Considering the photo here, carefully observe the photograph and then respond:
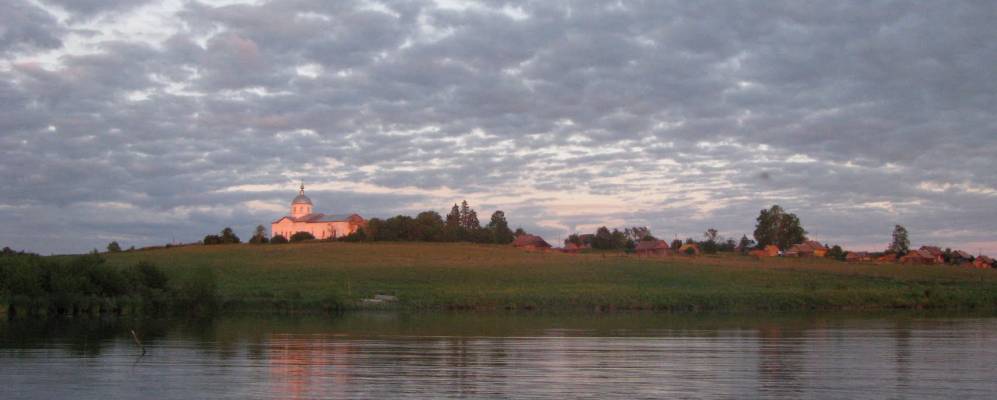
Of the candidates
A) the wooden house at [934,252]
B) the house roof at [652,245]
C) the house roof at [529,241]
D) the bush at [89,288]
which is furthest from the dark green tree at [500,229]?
the bush at [89,288]

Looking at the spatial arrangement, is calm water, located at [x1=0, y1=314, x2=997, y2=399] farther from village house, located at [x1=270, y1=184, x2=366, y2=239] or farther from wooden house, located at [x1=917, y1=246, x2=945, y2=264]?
village house, located at [x1=270, y1=184, x2=366, y2=239]

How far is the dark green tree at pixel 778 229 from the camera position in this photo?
141 meters

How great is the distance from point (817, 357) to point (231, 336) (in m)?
17.9

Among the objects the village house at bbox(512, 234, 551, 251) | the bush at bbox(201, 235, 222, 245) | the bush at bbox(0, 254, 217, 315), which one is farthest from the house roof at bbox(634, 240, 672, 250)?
the bush at bbox(0, 254, 217, 315)

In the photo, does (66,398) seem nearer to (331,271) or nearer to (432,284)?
(432,284)

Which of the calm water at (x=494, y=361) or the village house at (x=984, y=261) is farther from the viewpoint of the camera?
the village house at (x=984, y=261)

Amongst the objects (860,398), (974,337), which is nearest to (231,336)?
(860,398)

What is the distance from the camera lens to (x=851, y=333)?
32.1 meters

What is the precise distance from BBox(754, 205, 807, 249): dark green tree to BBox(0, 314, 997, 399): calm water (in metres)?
108

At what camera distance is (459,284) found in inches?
2399

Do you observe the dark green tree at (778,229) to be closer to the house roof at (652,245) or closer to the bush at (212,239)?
the house roof at (652,245)

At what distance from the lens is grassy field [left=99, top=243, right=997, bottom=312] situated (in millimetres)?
52031

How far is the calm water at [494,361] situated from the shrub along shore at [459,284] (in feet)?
30.3

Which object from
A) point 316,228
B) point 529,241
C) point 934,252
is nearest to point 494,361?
point 529,241
